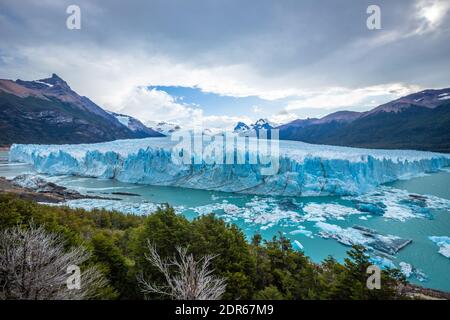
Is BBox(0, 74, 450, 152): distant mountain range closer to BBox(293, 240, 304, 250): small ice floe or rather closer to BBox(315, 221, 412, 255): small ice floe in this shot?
BBox(315, 221, 412, 255): small ice floe

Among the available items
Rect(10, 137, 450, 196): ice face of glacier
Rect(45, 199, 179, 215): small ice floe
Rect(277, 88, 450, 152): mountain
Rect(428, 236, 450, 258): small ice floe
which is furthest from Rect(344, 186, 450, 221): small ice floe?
Rect(277, 88, 450, 152): mountain

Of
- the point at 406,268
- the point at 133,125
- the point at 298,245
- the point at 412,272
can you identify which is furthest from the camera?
the point at 133,125

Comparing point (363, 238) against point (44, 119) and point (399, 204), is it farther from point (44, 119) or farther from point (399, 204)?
point (44, 119)

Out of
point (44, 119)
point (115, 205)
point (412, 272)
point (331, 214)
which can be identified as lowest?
point (412, 272)

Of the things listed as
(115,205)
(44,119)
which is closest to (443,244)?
(115,205)

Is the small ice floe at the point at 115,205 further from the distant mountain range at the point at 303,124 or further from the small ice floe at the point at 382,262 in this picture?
the distant mountain range at the point at 303,124

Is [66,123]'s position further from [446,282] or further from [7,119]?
[446,282]
